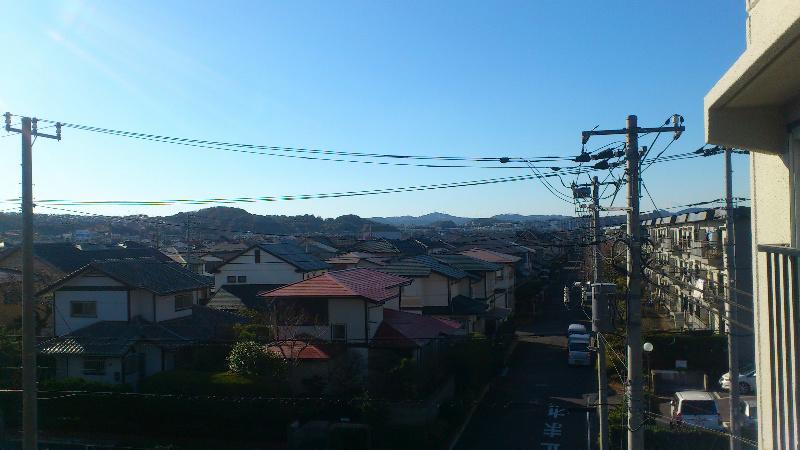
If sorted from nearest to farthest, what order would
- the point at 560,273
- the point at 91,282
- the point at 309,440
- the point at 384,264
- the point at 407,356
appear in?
the point at 309,440
the point at 407,356
the point at 91,282
the point at 384,264
the point at 560,273

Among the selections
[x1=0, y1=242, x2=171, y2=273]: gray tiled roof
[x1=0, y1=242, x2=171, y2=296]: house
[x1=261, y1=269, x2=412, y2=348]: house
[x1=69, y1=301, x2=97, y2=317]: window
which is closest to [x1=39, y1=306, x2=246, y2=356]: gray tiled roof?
[x1=69, y1=301, x2=97, y2=317]: window

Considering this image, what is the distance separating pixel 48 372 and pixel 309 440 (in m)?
8.99

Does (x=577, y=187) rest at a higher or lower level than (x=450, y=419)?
higher

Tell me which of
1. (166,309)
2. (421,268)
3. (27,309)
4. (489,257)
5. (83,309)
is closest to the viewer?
(27,309)

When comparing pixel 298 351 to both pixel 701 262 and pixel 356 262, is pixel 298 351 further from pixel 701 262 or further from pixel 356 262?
pixel 356 262

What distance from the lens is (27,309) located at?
9328 mm

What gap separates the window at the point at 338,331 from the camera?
1958cm

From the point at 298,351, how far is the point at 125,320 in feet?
22.3

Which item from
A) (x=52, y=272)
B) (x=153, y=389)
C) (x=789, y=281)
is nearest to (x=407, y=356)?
(x=153, y=389)

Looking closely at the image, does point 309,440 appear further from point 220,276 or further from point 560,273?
point 560,273

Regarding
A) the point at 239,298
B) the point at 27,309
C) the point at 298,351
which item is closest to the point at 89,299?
the point at 298,351

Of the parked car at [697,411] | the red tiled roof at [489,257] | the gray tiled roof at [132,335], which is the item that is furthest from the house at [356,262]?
the parked car at [697,411]

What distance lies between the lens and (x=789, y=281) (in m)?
2.55

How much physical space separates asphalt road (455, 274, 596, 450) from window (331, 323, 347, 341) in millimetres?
4562
